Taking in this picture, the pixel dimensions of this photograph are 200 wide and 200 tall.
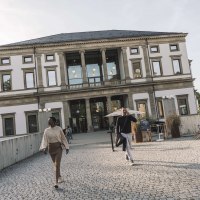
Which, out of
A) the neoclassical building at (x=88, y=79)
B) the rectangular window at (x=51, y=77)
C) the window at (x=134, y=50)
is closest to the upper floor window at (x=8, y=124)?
the neoclassical building at (x=88, y=79)

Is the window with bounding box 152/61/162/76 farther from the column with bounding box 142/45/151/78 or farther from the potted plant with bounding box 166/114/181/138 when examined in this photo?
the potted plant with bounding box 166/114/181/138

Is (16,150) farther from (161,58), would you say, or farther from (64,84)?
(161,58)

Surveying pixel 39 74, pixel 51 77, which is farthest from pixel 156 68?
pixel 39 74

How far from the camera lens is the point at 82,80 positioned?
138 ft

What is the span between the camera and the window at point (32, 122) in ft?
129

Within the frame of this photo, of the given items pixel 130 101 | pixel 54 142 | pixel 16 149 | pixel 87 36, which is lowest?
pixel 16 149

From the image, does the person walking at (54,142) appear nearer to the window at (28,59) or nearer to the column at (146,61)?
the window at (28,59)

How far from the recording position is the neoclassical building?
129 feet

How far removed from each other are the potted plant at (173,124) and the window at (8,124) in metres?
24.2

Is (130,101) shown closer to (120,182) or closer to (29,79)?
(29,79)

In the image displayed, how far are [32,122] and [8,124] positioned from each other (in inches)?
121

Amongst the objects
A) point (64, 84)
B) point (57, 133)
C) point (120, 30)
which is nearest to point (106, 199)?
point (57, 133)

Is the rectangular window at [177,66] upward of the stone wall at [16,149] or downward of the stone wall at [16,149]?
upward

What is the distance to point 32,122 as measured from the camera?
3956cm
